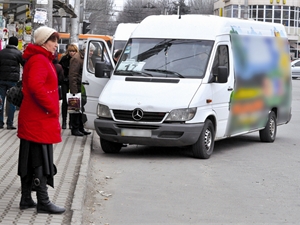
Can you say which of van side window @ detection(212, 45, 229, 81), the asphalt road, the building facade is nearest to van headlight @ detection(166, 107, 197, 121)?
the asphalt road

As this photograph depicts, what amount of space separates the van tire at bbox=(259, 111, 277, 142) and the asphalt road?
0.85m

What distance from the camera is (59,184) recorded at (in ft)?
32.0

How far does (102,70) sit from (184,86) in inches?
69.7

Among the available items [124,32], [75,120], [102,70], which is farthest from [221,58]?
[124,32]

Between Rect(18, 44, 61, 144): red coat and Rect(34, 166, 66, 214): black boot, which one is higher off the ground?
Rect(18, 44, 61, 144): red coat

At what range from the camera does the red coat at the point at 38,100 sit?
303 inches

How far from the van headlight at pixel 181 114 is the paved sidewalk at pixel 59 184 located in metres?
1.43

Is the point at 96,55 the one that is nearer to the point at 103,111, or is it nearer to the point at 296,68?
the point at 103,111

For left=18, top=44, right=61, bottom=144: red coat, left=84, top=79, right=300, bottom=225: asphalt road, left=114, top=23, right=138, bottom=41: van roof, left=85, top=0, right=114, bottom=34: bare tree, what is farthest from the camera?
left=85, top=0, right=114, bottom=34: bare tree

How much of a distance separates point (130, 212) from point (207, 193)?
1.57m

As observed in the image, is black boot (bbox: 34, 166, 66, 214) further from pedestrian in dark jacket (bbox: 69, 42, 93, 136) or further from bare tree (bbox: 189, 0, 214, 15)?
bare tree (bbox: 189, 0, 214, 15)

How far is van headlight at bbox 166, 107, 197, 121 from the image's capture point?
12.6 meters

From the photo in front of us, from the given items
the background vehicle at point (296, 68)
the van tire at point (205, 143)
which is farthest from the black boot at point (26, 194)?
the background vehicle at point (296, 68)

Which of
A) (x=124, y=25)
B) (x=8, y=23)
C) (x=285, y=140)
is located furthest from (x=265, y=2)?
(x=285, y=140)
